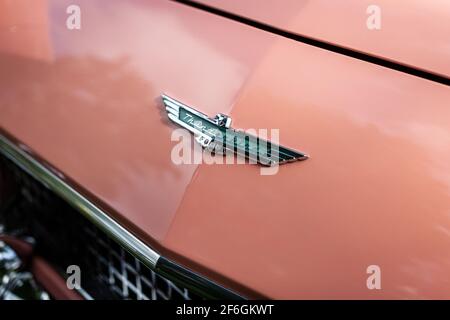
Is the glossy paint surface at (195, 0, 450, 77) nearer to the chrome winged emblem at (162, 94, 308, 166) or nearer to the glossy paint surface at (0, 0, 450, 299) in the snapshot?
the glossy paint surface at (0, 0, 450, 299)

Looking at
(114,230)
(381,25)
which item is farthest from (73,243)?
(381,25)

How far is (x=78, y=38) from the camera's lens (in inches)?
46.2

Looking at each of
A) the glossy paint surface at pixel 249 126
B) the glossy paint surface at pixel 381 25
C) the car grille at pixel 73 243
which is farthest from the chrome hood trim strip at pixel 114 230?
the glossy paint surface at pixel 381 25

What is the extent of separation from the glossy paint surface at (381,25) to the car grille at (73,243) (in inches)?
25.9

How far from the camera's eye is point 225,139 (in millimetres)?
958

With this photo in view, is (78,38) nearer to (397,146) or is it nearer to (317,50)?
(317,50)

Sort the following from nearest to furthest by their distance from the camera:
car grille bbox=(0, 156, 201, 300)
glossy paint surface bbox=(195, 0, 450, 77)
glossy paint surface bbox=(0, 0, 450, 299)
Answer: glossy paint surface bbox=(0, 0, 450, 299) → glossy paint surface bbox=(195, 0, 450, 77) → car grille bbox=(0, 156, 201, 300)

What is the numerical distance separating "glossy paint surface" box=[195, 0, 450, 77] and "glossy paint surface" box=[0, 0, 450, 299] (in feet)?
0.15

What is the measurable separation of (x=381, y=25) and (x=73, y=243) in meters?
0.96

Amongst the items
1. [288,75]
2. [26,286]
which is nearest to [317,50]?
[288,75]

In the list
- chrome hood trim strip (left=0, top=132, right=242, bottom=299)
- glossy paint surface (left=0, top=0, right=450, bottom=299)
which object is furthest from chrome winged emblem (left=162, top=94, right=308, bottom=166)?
chrome hood trim strip (left=0, top=132, right=242, bottom=299)

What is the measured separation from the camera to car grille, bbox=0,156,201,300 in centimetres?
123
